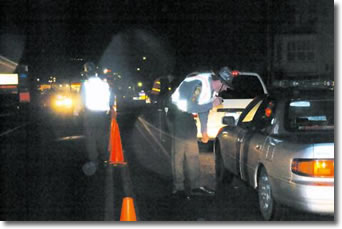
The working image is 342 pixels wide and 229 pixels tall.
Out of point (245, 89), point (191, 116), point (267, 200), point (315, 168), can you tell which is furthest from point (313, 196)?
point (245, 89)

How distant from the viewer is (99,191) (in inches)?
356

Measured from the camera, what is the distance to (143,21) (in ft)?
149

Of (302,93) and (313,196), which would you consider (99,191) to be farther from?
(313,196)

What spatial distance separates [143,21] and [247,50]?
32.3 feet

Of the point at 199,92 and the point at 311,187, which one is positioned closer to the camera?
the point at 311,187

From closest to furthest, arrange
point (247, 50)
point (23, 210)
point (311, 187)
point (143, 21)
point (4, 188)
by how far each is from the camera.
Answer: point (311, 187) < point (23, 210) < point (4, 188) < point (247, 50) < point (143, 21)

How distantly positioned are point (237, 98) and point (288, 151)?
6976mm

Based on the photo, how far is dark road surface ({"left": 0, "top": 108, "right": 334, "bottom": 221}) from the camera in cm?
734

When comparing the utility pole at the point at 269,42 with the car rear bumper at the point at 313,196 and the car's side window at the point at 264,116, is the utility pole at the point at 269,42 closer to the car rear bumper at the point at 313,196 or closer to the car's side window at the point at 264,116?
the car's side window at the point at 264,116

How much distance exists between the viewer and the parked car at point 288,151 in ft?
19.3

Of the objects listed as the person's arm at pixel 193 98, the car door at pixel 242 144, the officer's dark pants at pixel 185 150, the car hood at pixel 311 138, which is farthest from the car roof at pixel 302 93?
the officer's dark pants at pixel 185 150

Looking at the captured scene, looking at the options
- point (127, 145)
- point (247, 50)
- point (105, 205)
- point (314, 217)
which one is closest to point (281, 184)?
point (314, 217)

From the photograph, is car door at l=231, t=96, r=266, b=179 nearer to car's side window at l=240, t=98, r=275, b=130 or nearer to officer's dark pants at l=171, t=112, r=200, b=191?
car's side window at l=240, t=98, r=275, b=130

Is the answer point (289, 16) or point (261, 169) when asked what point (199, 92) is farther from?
point (289, 16)
